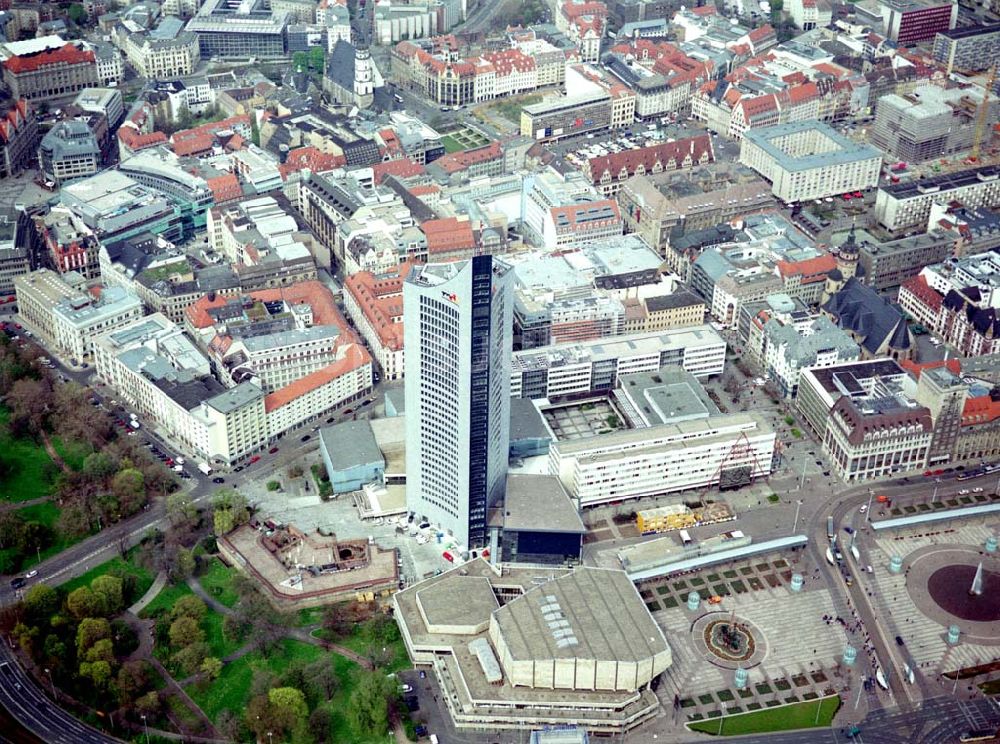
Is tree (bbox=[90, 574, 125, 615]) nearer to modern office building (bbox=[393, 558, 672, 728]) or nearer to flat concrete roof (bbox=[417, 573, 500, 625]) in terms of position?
modern office building (bbox=[393, 558, 672, 728])

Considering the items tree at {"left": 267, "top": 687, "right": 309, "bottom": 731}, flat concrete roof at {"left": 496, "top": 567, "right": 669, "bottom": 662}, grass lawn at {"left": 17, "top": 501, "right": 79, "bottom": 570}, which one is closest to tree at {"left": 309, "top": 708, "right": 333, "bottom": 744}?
tree at {"left": 267, "top": 687, "right": 309, "bottom": 731}

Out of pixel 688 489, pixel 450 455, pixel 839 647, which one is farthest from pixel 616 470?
pixel 839 647

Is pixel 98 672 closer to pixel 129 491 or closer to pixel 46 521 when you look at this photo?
pixel 129 491

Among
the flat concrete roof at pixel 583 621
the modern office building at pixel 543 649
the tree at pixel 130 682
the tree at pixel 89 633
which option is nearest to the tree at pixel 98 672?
the tree at pixel 130 682

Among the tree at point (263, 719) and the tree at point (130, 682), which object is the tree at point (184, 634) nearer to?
the tree at point (130, 682)

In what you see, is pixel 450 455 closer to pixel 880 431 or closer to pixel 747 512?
pixel 747 512
